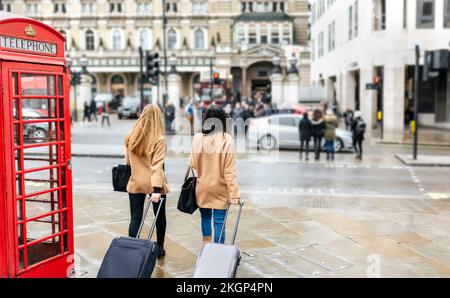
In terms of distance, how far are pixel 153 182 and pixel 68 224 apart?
982 millimetres

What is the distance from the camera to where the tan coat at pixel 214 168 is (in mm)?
6188

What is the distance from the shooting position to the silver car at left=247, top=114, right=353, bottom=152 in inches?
834

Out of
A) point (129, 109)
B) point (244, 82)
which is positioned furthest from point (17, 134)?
point (244, 82)

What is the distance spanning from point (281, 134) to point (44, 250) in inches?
625

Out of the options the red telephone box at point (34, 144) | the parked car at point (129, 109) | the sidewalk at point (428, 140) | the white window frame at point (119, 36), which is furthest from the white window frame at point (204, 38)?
the red telephone box at point (34, 144)

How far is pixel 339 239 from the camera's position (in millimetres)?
7945

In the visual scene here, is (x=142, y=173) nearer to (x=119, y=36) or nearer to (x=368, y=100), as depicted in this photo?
(x=368, y=100)

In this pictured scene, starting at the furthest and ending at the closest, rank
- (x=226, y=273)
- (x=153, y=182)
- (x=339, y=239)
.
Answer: (x=339, y=239) < (x=153, y=182) < (x=226, y=273)

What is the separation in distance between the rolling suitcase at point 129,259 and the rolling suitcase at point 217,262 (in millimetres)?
466

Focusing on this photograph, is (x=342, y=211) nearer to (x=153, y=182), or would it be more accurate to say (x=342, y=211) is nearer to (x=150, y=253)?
(x=153, y=182)

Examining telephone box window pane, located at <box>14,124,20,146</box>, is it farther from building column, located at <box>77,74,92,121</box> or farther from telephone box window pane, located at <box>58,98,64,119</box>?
building column, located at <box>77,74,92,121</box>

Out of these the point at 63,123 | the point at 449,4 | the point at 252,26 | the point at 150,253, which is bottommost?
the point at 150,253

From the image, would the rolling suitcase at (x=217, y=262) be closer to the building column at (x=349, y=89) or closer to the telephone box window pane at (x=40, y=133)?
the telephone box window pane at (x=40, y=133)
